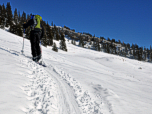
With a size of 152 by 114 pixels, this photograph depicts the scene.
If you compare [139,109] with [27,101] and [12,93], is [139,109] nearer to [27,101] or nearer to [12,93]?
[27,101]

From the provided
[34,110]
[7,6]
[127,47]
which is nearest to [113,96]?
[34,110]

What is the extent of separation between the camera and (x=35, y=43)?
7023mm

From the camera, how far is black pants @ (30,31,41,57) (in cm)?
693

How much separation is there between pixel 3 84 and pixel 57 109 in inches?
69.0

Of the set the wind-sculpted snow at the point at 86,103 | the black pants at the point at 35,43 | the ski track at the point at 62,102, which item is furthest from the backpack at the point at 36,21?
the wind-sculpted snow at the point at 86,103

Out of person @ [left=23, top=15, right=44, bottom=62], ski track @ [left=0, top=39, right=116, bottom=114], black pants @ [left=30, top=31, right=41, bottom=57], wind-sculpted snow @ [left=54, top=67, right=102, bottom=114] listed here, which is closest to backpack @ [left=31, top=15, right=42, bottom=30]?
person @ [left=23, top=15, right=44, bottom=62]

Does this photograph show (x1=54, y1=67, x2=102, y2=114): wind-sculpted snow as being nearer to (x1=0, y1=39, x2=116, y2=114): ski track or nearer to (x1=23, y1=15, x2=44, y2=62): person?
(x1=0, y1=39, x2=116, y2=114): ski track

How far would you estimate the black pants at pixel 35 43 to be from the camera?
6.93 meters

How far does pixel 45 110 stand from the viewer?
2510mm

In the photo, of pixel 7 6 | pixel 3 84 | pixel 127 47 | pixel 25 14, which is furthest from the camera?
pixel 127 47

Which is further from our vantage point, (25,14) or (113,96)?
(25,14)

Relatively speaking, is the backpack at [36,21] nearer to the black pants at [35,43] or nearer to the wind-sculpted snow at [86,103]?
the black pants at [35,43]

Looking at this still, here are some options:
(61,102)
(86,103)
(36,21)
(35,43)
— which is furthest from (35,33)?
(86,103)

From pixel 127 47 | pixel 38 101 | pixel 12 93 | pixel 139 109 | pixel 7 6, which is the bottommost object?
pixel 139 109
